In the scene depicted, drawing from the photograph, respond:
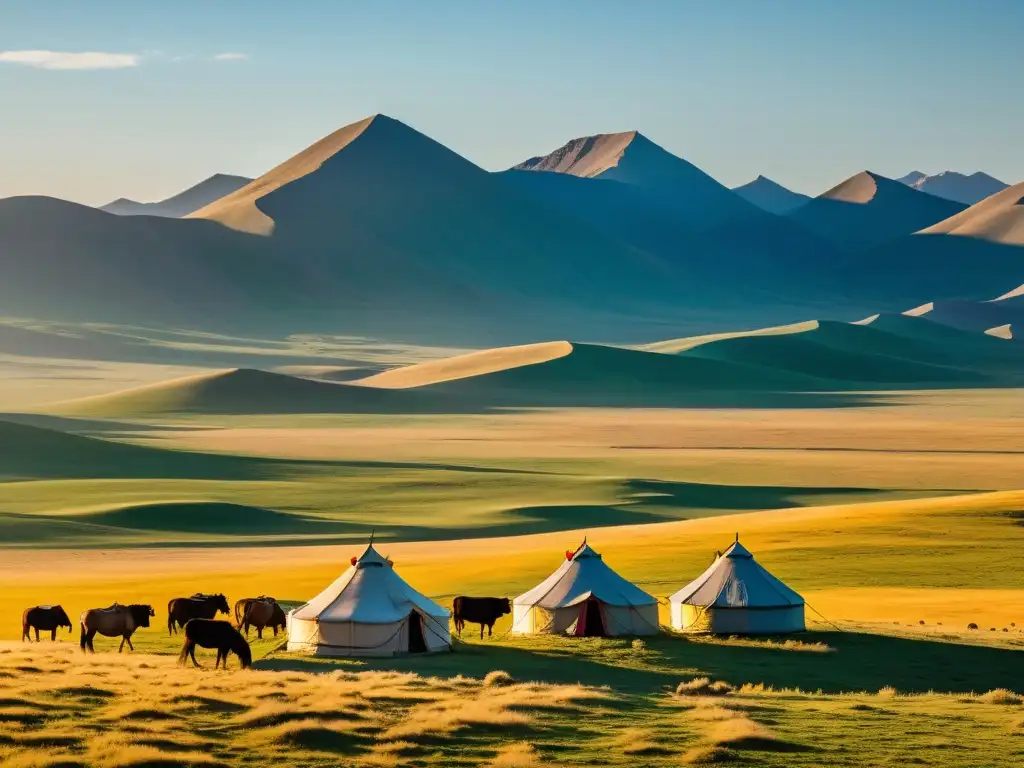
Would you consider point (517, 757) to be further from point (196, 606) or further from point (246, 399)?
point (246, 399)

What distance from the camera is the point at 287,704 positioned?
26.4m

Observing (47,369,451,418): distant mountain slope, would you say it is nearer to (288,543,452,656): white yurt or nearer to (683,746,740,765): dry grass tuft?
(288,543,452,656): white yurt

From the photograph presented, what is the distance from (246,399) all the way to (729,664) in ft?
419

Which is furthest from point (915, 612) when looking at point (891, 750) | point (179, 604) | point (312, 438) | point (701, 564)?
point (312, 438)

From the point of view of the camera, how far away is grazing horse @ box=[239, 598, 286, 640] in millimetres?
38938

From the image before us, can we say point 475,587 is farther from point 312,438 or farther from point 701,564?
point 312,438

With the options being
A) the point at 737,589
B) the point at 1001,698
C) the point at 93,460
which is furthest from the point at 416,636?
the point at 93,460

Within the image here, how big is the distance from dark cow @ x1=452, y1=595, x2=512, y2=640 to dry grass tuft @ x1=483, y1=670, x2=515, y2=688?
860cm

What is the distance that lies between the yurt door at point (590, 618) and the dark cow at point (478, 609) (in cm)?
183

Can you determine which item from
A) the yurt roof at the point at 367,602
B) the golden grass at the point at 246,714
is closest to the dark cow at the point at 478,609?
the yurt roof at the point at 367,602

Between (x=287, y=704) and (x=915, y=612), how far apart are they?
23.0 m

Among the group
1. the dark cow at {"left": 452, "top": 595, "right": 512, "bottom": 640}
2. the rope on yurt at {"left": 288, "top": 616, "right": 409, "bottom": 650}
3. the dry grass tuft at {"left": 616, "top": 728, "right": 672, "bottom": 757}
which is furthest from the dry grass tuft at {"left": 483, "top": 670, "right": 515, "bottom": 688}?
the dark cow at {"left": 452, "top": 595, "right": 512, "bottom": 640}

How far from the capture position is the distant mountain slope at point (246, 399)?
15375 centimetres

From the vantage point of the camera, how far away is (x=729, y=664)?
35812 mm
